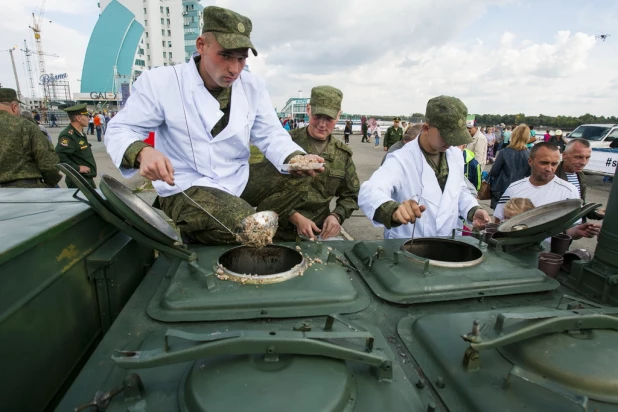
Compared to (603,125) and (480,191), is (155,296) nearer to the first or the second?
(480,191)

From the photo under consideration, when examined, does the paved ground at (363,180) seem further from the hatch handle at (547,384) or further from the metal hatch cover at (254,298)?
the hatch handle at (547,384)

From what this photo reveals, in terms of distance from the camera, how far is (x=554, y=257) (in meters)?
1.89

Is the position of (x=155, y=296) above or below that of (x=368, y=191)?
below

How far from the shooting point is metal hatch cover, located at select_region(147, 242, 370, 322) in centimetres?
140

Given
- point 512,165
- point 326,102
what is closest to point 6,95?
point 326,102

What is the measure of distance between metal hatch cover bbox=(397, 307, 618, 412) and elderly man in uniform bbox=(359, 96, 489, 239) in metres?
1.21

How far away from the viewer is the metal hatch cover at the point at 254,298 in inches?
55.2

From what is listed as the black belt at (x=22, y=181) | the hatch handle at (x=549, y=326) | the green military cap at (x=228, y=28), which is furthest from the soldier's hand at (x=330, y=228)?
the black belt at (x=22, y=181)

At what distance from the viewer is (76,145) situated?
525cm

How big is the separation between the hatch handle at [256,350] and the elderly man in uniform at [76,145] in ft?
15.9

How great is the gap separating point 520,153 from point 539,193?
2.20 meters

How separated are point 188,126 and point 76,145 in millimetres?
4019

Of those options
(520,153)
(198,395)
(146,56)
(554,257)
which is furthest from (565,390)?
(146,56)

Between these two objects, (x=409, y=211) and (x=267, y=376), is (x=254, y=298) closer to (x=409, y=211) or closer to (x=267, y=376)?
(x=267, y=376)
